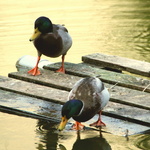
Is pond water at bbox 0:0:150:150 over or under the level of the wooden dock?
under

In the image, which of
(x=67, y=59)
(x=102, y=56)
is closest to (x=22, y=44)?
(x=67, y=59)

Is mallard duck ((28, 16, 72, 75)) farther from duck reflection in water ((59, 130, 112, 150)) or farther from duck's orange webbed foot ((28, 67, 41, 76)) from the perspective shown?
duck reflection in water ((59, 130, 112, 150))

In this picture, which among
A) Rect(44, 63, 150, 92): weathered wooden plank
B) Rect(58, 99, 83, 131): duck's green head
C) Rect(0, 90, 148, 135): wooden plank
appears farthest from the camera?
Rect(44, 63, 150, 92): weathered wooden plank

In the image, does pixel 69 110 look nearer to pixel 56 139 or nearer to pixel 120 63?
pixel 56 139

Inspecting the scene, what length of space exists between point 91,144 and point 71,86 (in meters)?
1.57

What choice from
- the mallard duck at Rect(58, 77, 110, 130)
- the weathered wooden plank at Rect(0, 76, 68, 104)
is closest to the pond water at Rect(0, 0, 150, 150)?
the mallard duck at Rect(58, 77, 110, 130)

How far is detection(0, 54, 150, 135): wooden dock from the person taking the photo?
6.67 metres

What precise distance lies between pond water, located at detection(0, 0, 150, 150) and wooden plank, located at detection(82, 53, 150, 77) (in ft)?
1.93

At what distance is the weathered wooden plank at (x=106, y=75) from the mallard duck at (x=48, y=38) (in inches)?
12.8

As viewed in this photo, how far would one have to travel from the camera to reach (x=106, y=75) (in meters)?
8.05

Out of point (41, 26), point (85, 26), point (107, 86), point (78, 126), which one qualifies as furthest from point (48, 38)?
point (85, 26)

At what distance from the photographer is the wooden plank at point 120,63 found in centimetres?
830

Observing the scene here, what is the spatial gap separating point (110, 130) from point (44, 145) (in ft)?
2.27

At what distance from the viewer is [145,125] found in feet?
21.3
